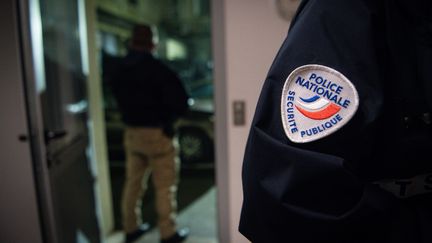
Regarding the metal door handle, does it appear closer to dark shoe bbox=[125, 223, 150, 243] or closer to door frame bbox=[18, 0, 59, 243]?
door frame bbox=[18, 0, 59, 243]

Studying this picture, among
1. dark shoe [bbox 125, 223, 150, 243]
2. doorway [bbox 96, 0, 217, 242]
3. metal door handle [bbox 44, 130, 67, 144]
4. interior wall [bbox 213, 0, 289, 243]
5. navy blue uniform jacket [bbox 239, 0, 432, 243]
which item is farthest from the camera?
doorway [bbox 96, 0, 217, 242]

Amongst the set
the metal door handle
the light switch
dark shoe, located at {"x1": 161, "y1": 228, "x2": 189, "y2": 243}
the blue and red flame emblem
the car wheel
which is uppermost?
the blue and red flame emblem

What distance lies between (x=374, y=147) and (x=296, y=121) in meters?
0.14

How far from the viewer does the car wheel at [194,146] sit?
3.76 metres

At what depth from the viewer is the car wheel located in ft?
12.3

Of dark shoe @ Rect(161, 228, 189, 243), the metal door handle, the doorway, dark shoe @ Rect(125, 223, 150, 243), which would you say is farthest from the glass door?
the doorway

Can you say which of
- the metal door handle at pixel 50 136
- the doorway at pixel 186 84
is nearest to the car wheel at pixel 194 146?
the doorway at pixel 186 84

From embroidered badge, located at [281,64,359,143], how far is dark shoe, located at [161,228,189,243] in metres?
1.99

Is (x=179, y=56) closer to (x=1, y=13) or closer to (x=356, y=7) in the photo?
(x=1, y=13)

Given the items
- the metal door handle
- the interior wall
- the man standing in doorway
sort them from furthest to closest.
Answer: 1. the man standing in doorway
2. the metal door handle
3. the interior wall

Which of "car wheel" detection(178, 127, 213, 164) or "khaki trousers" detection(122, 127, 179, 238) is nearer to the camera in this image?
"khaki trousers" detection(122, 127, 179, 238)

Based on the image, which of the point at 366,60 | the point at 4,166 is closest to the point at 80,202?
the point at 4,166

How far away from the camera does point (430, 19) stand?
0.60 metres

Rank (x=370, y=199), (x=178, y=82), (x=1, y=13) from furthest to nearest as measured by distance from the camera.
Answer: (x=178, y=82), (x=1, y=13), (x=370, y=199)
